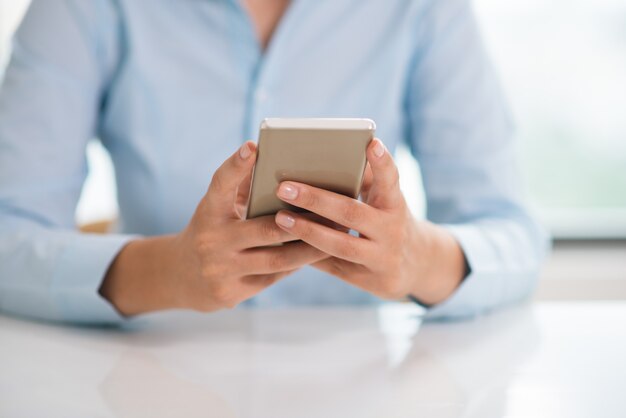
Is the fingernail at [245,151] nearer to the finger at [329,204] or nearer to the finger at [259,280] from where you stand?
the finger at [329,204]

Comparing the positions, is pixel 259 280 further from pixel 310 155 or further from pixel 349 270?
pixel 310 155

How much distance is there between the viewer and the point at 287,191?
26.1 inches

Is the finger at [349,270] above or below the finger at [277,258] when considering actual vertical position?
below

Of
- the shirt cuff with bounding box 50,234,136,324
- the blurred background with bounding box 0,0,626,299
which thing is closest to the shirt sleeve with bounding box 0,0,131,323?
the shirt cuff with bounding box 50,234,136,324

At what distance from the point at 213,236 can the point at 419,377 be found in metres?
0.27

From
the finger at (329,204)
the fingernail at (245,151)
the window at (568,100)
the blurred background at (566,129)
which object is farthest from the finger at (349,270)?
the window at (568,100)

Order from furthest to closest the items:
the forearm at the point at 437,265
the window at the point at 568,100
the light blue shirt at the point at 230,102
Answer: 1. the window at the point at 568,100
2. the light blue shirt at the point at 230,102
3. the forearm at the point at 437,265

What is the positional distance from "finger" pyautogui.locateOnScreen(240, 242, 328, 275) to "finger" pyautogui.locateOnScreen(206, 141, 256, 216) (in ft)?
0.17

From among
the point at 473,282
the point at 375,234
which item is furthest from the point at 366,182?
the point at 473,282

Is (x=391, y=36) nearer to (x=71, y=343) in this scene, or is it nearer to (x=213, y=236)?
(x=213, y=236)

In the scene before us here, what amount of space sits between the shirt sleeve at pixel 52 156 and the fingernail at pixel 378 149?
445mm

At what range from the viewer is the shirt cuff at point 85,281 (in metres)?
0.92

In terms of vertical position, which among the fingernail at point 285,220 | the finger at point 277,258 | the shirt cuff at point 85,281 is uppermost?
the fingernail at point 285,220

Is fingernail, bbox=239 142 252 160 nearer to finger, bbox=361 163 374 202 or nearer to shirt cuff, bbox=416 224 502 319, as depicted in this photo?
finger, bbox=361 163 374 202
